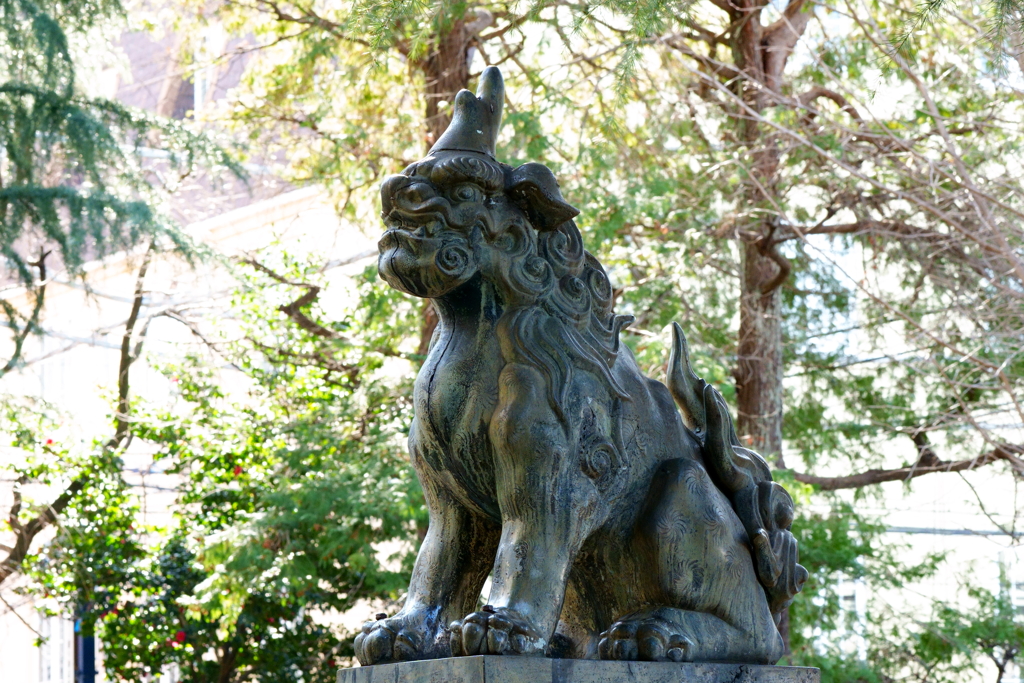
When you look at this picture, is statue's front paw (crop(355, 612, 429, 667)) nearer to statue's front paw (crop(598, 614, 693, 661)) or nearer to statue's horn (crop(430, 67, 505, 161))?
statue's front paw (crop(598, 614, 693, 661))

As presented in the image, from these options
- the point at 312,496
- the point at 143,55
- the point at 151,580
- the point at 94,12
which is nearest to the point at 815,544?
the point at 312,496

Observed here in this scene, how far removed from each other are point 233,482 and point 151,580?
1.09 metres

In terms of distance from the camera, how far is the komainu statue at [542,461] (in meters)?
2.31

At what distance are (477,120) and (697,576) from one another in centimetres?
108

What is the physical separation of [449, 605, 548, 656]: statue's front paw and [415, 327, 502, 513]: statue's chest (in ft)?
1.05

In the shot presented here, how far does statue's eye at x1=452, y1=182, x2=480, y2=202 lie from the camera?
2443 millimetres

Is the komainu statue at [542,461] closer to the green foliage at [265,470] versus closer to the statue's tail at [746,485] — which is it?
the statue's tail at [746,485]

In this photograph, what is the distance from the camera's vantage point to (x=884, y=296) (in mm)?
8938

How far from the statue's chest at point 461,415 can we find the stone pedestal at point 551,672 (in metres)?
0.38

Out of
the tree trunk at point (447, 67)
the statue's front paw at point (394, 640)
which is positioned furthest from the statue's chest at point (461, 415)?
the tree trunk at point (447, 67)

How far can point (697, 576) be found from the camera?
2.45 metres

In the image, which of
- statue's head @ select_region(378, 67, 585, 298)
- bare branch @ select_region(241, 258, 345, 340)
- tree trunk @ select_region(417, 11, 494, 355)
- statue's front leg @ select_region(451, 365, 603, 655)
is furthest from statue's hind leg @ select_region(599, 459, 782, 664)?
bare branch @ select_region(241, 258, 345, 340)

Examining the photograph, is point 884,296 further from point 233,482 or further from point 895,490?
point 233,482

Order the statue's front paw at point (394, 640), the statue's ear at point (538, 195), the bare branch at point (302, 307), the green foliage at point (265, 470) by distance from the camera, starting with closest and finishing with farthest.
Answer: the statue's front paw at point (394, 640)
the statue's ear at point (538, 195)
the green foliage at point (265, 470)
the bare branch at point (302, 307)
